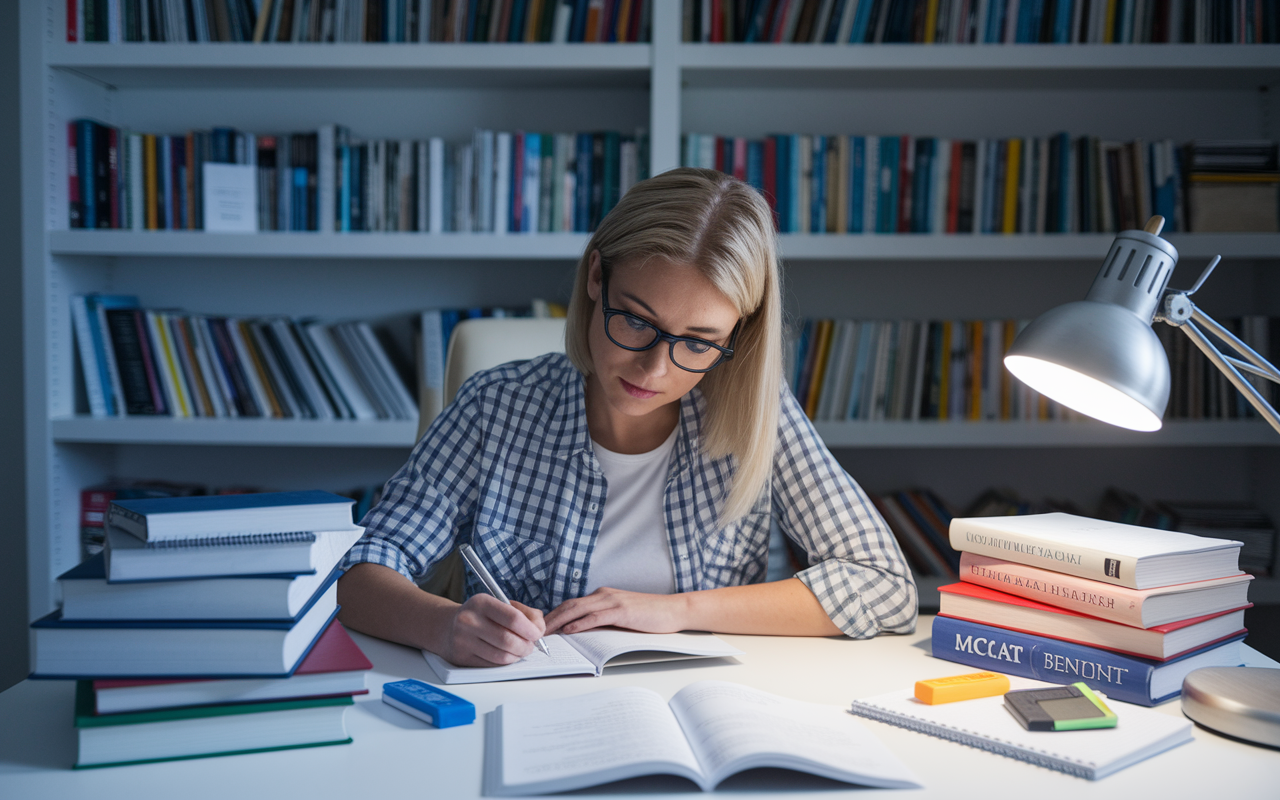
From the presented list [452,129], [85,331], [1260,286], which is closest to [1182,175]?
[1260,286]

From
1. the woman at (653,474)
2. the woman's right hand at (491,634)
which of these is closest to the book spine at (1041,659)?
the woman at (653,474)

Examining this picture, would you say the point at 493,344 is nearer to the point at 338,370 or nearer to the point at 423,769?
the point at 338,370

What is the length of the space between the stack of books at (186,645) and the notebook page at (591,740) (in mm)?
139

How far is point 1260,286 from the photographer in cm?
232

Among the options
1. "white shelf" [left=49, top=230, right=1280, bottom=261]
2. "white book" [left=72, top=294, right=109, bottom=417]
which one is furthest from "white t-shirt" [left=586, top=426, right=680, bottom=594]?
"white book" [left=72, top=294, right=109, bottom=417]

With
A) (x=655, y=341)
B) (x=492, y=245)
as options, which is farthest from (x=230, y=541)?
(x=492, y=245)

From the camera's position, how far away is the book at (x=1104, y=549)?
0.86 m

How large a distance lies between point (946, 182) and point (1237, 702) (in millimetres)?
1597

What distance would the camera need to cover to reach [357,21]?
2107mm

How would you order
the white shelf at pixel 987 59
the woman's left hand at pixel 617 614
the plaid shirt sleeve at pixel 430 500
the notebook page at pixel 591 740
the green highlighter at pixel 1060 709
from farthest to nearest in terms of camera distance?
the white shelf at pixel 987 59, the plaid shirt sleeve at pixel 430 500, the woman's left hand at pixel 617 614, the green highlighter at pixel 1060 709, the notebook page at pixel 591 740

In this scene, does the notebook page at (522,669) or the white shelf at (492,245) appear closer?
the notebook page at (522,669)

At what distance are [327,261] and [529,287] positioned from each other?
546 millimetres

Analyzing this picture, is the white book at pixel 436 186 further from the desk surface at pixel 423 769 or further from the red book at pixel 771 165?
the desk surface at pixel 423 769

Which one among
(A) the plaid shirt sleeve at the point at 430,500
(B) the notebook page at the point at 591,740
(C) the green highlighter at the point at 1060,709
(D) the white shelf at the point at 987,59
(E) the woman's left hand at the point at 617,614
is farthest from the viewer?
(D) the white shelf at the point at 987,59
